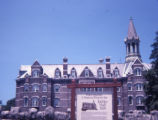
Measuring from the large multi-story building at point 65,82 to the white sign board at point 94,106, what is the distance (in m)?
33.4

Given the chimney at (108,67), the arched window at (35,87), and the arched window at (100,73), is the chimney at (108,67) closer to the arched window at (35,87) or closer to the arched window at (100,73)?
the arched window at (100,73)

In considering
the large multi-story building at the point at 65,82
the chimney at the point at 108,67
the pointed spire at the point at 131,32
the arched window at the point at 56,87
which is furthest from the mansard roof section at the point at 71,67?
the pointed spire at the point at 131,32

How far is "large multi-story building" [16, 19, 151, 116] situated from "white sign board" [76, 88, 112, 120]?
33.4 meters

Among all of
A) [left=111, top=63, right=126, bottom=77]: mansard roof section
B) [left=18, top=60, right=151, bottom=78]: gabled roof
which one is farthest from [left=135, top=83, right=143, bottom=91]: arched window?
[left=111, top=63, right=126, bottom=77]: mansard roof section

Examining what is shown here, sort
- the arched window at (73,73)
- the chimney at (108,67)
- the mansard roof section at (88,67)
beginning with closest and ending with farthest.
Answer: the chimney at (108,67) < the arched window at (73,73) < the mansard roof section at (88,67)

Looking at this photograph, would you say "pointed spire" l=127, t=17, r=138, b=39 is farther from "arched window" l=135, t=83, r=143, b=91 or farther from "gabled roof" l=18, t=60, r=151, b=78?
"arched window" l=135, t=83, r=143, b=91

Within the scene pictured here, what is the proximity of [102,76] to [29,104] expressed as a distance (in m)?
17.9

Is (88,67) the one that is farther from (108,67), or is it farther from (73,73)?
(108,67)

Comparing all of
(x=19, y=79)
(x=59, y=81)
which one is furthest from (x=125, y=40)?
(x=19, y=79)

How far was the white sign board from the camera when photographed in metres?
10.2

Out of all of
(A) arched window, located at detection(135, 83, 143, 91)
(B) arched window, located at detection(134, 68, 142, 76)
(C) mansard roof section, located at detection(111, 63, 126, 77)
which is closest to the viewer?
(A) arched window, located at detection(135, 83, 143, 91)

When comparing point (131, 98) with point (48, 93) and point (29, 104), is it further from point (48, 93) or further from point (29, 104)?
point (29, 104)

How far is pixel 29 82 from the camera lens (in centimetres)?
4491

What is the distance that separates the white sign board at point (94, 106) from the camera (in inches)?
403
